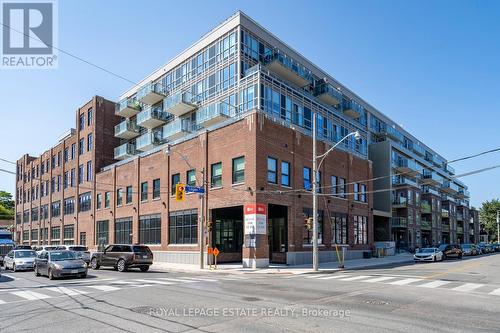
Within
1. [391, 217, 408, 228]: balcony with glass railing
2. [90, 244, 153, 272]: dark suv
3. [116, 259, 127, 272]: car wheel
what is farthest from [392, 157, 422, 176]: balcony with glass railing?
[116, 259, 127, 272]: car wheel

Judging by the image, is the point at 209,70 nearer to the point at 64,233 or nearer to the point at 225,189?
the point at 225,189

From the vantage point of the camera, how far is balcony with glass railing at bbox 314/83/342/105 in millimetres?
45625

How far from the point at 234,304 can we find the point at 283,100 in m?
26.6

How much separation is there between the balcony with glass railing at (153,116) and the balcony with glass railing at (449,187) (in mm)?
64006

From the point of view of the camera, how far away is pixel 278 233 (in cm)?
3450

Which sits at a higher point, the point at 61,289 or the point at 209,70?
the point at 209,70

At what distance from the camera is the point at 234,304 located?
1195 centimetres

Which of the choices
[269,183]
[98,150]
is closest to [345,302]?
[269,183]

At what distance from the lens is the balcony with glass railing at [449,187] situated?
87262 mm

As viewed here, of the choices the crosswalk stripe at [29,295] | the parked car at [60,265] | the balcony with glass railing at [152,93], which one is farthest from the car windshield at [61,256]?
the balcony with glass railing at [152,93]

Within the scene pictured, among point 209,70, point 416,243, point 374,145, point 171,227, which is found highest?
point 209,70

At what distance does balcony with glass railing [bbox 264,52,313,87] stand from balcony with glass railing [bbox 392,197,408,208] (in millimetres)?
25743

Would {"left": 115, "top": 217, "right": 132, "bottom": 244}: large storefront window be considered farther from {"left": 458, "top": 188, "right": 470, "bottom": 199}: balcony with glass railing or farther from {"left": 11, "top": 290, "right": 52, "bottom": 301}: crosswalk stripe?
{"left": 458, "top": 188, "right": 470, "bottom": 199}: balcony with glass railing

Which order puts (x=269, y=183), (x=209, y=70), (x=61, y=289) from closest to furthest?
(x=61, y=289), (x=269, y=183), (x=209, y=70)
